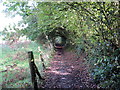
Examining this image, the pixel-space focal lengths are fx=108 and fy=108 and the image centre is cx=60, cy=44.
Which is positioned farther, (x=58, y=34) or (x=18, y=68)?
(x=58, y=34)

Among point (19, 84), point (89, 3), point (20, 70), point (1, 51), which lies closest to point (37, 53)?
point (20, 70)

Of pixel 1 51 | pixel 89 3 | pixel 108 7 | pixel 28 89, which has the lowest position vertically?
pixel 28 89

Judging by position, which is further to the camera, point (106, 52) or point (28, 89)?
point (28, 89)

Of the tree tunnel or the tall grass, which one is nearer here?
the tall grass

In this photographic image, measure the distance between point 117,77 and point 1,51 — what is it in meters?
1.58

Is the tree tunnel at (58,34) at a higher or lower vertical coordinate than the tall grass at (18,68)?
higher

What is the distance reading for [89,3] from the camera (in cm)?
168

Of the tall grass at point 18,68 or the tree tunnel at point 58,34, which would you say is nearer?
the tall grass at point 18,68

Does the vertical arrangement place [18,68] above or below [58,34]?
below

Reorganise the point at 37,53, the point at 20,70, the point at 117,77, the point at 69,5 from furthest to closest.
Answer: the point at 37,53 < the point at 20,70 < the point at 69,5 < the point at 117,77

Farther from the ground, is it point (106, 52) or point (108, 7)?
point (108, 7)

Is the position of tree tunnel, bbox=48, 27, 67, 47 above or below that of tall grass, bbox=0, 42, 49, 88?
above

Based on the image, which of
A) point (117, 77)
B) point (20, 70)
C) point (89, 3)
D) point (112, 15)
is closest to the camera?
point (117, 77)

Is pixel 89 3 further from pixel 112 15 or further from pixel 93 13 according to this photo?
pixel 112 15
